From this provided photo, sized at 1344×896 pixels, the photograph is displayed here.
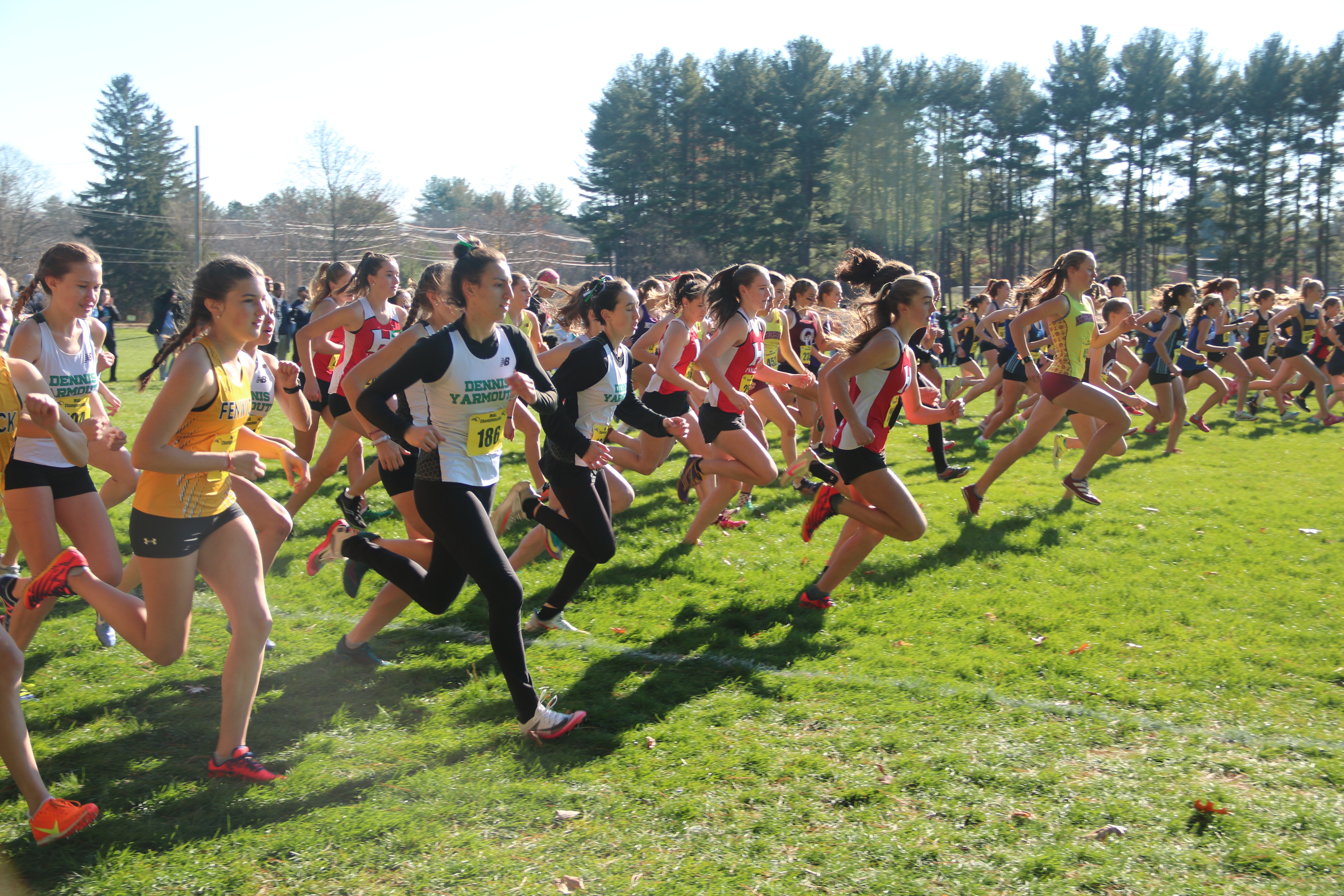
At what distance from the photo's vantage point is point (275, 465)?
36.7ft

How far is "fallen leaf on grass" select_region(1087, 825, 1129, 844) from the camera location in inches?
132

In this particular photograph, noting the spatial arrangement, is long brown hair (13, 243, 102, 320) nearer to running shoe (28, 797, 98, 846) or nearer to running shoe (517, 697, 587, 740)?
running shoe (28, 797, 98, 846)

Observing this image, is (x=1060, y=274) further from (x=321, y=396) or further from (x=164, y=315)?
(x=164, y=315)

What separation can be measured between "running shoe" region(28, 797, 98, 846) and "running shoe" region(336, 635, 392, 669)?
5.56ft

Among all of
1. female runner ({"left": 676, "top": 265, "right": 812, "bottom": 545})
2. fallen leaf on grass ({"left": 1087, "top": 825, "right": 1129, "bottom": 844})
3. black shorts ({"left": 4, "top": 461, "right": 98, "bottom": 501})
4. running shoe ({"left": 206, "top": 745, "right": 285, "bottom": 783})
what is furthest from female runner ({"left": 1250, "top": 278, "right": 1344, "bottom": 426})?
black shorts ({"left": 4, "top": 461, "right": 98, "bottom": 501})

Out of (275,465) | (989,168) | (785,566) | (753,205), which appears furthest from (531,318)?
(989,168)

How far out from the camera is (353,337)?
24.1 feet

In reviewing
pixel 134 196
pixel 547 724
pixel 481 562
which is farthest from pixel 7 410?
pixel 134 196

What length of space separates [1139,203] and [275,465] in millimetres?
48682

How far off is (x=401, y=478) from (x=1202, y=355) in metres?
12.6

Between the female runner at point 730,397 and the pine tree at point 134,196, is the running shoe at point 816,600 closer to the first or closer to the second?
the female runner at point 730,397

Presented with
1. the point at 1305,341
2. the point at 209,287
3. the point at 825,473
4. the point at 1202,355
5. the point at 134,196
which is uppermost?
the point at 134,196

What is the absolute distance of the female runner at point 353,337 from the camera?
7051mm

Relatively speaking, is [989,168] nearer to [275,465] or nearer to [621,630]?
[275,465]
